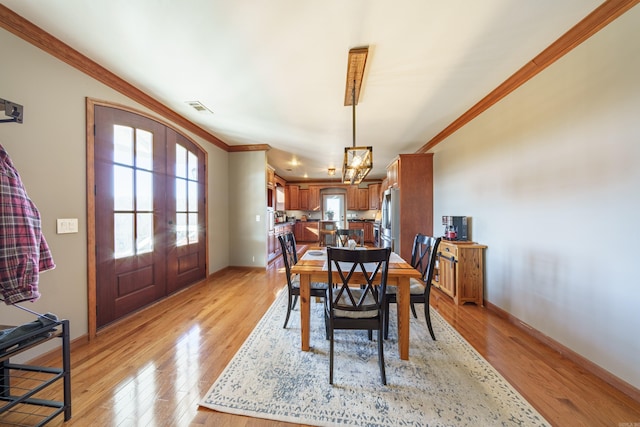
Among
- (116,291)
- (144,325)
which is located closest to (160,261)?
(116,291)

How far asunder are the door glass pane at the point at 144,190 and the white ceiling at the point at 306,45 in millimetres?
944

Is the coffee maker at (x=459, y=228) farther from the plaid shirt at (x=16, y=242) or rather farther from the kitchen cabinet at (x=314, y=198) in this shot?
the kitchen cabinet at (x=314, y=198)

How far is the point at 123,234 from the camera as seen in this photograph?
2344mm

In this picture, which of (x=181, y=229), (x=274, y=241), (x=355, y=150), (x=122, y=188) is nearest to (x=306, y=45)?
(x=355, y=150)

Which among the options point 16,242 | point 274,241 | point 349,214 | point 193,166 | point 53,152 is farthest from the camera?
point 349,214

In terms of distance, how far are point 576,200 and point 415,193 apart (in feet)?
7.70

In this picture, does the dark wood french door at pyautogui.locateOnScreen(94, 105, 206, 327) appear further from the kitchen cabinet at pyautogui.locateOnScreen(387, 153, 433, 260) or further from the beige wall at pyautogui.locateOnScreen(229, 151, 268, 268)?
the kitchen cabinet at pyautogui.locateOnScreen(387, 153, 433, 260)

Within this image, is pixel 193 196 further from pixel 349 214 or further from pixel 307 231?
pixel 349 214

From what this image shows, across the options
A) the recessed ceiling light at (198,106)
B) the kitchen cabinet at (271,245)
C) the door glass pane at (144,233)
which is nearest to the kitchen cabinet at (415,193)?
the kitchen cabinet at (271,245)

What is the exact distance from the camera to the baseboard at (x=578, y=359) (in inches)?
54.3

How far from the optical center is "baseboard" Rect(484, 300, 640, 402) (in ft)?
4.52

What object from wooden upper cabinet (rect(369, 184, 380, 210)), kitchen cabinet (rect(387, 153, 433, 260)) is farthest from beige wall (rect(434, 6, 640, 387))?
wooden upper cabinet (rect(369, 184, 380, 210))

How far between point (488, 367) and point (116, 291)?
3.51 m

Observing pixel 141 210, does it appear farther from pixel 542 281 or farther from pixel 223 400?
pixel 542 281
